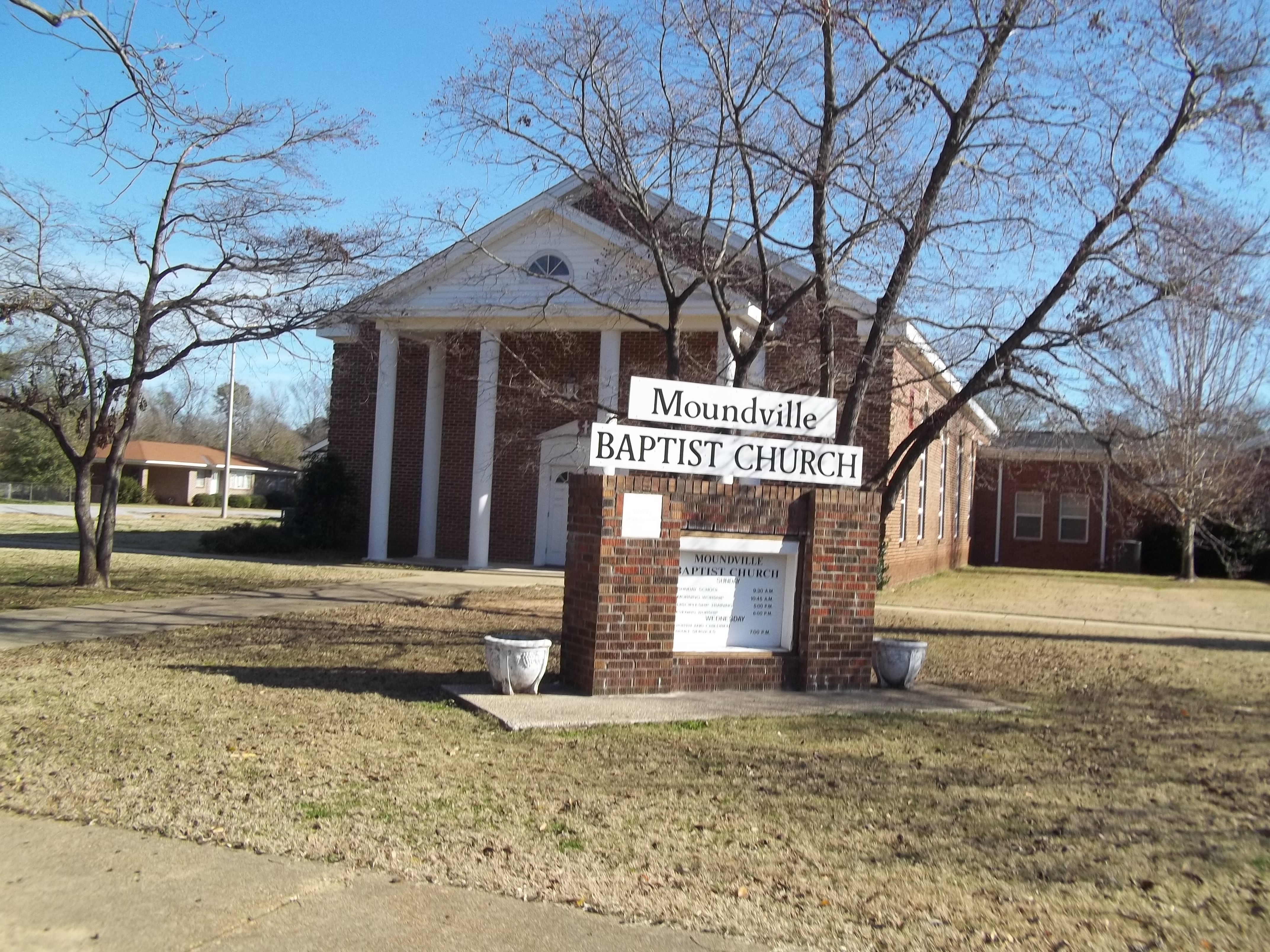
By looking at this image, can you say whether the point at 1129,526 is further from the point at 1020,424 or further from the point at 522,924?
the point at 522,924

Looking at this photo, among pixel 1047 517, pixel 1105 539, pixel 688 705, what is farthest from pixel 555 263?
pixel 1105 539

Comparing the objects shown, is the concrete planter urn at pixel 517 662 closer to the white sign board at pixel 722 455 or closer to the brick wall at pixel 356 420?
the white sign board at pixel 722 455

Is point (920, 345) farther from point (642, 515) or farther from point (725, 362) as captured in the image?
point (642, 515)

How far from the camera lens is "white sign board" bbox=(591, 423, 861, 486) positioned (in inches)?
357

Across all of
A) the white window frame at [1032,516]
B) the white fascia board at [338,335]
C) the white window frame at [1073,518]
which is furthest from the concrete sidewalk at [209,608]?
the white window frame at [1073,518]

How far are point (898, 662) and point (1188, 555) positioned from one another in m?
23.5

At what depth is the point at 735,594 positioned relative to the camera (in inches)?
386


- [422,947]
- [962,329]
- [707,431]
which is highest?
[962,329]

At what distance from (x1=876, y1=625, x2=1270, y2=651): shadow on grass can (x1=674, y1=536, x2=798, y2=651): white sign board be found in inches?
188

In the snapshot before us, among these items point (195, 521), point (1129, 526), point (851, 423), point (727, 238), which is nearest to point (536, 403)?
point (727, 238)

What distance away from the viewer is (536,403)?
69.7 ft

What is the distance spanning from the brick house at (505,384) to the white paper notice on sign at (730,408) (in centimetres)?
705

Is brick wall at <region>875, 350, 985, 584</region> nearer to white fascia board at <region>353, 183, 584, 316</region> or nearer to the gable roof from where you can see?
the gable roof

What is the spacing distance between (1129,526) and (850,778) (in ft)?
101
